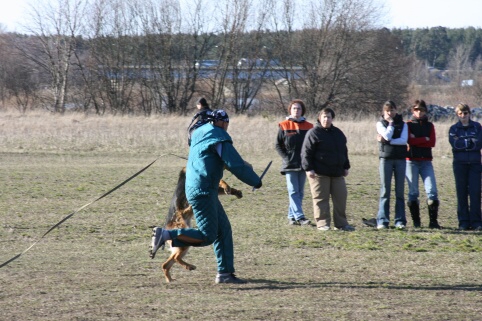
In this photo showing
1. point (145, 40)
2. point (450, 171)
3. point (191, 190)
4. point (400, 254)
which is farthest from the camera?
point (145, 40)

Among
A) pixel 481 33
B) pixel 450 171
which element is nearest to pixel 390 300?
pixel 450 171

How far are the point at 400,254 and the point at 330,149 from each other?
222 centimetres

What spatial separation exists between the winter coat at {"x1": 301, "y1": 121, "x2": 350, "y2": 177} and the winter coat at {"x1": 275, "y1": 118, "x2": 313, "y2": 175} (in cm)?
49

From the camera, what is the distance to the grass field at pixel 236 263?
6.52m

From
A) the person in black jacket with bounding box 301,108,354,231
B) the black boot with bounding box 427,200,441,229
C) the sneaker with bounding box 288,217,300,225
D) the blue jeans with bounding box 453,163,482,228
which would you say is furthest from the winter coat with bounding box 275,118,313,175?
the blue jeans with bounding box 453,163,482,228

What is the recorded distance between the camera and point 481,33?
358 ft

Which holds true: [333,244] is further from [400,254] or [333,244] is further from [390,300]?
[390,300]

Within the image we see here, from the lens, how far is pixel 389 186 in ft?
37.0

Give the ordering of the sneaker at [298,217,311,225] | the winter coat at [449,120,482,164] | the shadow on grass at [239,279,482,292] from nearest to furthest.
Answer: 1. the shadow on grass at [239,279,482,292]
2. the winter coat at [449,120,482,164]
3. the sneaker at [298,217,311,225]

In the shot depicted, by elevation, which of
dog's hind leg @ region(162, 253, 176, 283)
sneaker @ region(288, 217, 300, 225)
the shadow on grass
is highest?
dog's hind leg @ region(162, 253, 176, 283)

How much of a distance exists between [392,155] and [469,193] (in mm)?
1469

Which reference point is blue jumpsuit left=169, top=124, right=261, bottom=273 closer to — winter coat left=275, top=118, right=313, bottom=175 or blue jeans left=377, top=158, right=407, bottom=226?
winter coat left=275, top=118, right=313, bottom=175

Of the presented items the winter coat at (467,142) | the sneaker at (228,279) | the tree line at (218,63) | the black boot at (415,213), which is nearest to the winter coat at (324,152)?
the black boot at (415,213)

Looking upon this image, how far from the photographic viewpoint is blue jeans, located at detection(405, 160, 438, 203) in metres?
11.4
